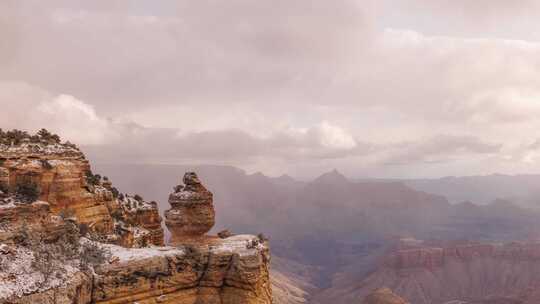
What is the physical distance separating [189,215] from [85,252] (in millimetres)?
8627

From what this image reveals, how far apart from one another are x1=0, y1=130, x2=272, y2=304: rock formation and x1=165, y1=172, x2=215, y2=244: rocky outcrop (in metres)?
0.07

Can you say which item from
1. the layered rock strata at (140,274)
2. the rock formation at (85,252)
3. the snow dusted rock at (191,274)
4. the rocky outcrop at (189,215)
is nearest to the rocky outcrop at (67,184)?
the rock formation at (85,252)

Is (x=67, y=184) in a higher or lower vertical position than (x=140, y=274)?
higher

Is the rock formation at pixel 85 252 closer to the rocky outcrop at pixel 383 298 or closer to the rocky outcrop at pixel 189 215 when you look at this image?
the rocky outcrop at pixel 189 215

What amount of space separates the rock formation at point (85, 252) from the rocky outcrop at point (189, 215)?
7 centimetres

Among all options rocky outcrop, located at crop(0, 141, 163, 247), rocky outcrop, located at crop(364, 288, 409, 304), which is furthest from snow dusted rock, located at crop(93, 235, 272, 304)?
rocky outcrop, located at crop(364, 288, 409, 304)

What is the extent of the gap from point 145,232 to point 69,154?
14.2 m

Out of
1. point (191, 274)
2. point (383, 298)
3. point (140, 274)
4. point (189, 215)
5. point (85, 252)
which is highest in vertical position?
point (189, 215)

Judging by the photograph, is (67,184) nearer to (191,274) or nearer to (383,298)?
(191,274)

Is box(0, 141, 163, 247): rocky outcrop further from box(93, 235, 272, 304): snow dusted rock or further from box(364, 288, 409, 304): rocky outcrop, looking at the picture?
box(364, 288, 409, 304): rocky outcrop

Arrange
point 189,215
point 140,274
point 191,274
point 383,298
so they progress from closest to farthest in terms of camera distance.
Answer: point 140,274, point 191,274, point 189,215, point 383,298

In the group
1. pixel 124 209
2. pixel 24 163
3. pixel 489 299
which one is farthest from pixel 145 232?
pixel 489 299

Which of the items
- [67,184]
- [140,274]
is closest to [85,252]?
[140,274]

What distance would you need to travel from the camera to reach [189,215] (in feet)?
101
